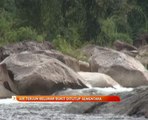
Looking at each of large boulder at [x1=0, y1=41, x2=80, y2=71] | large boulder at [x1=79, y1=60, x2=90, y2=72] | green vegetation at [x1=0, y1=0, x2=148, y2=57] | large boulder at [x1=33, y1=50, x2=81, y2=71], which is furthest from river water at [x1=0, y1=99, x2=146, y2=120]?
green vegetation at [x1=0, y1=0, x2=148, y2=57]

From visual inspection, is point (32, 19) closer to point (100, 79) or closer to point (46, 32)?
point (46, 32)

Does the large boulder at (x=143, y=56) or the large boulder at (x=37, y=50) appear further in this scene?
the large boulder at (x=143, y=56)

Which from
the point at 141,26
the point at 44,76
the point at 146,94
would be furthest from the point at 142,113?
the point at 141,26

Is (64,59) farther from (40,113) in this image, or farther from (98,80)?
(40,113)

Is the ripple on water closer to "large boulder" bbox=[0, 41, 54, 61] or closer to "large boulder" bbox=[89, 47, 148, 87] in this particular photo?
"large boulder" bbox=[89, 47, 148, 87]

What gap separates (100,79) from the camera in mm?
24422

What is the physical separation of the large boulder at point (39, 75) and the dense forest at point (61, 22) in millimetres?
10909

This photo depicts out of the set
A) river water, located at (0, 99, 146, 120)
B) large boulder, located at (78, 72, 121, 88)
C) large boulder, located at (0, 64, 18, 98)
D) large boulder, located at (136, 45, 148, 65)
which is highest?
river water, located at (0, 99, 146, 120)

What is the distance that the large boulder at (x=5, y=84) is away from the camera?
21.7 m

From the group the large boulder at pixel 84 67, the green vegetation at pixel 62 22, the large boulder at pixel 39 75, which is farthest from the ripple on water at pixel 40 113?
the green vegetation at pixel 62 22

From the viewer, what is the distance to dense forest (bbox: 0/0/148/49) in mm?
34597

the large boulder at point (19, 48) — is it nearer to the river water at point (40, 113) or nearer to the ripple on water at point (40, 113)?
the river water at point (40, 113)

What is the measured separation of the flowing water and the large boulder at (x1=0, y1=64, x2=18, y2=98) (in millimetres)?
2548

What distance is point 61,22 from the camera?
35531 mm
